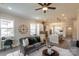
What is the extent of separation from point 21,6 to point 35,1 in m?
0.34

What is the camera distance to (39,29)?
2.41m

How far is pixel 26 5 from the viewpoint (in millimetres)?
2287

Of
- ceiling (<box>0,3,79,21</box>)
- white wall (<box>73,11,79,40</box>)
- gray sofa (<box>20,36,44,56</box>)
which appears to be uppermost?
ceiling (<box>0,3,79,21</box>)

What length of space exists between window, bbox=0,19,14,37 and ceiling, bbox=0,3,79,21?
0.24m

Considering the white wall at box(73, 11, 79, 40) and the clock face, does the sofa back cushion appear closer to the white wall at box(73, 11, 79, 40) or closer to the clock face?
the clock face

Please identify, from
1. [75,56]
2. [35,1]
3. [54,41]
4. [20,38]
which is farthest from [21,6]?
[75,56]

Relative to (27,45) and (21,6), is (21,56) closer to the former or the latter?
(27,45)

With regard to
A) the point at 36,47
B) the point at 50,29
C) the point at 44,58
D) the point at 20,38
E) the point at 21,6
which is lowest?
the point at 44,58

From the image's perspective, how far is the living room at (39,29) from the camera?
7.45ft

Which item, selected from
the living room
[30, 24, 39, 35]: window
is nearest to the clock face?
the living room

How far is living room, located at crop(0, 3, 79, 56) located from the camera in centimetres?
227

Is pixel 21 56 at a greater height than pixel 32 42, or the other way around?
pixel 32 42

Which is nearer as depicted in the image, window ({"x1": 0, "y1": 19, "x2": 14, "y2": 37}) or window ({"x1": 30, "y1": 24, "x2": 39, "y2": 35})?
window ({"x1": 0, "y1": 19, "x2": 14, "y2": 37})

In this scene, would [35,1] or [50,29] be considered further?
[50,29]
